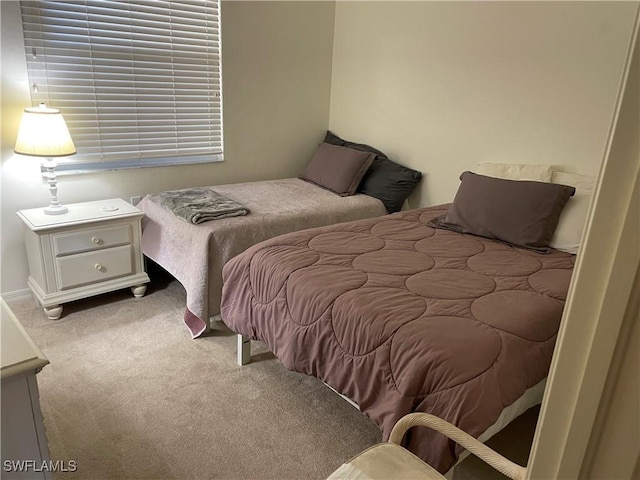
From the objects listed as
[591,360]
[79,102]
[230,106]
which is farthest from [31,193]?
[591,360]

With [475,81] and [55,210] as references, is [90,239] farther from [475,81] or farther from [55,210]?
[475,81]

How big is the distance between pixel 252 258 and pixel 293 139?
1900mm

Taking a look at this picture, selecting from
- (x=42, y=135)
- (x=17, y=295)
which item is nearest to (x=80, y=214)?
(x=42, y=135)

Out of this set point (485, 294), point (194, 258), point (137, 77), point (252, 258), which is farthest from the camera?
point (137, 77)

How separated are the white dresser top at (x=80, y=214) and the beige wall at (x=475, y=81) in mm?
1896

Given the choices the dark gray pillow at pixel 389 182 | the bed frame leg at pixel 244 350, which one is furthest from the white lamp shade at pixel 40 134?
the dark gray pillow at pixel 389 182

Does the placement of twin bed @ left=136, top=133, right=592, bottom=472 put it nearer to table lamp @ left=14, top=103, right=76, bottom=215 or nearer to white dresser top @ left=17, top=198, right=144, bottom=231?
white dresser top @ left=17, top=198, right=144, bottom=231

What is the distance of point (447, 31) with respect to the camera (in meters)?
3.07

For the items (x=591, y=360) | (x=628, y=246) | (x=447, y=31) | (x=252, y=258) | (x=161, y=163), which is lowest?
(x=252, y=258)

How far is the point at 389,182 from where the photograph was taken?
11.1 ft

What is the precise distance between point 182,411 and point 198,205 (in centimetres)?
122

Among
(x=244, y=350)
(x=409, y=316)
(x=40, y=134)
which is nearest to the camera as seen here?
(x=409, y=316)

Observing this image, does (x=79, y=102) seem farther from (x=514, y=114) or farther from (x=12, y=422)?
(x=514, y=114)

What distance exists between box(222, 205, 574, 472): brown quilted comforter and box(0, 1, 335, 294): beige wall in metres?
1.33
